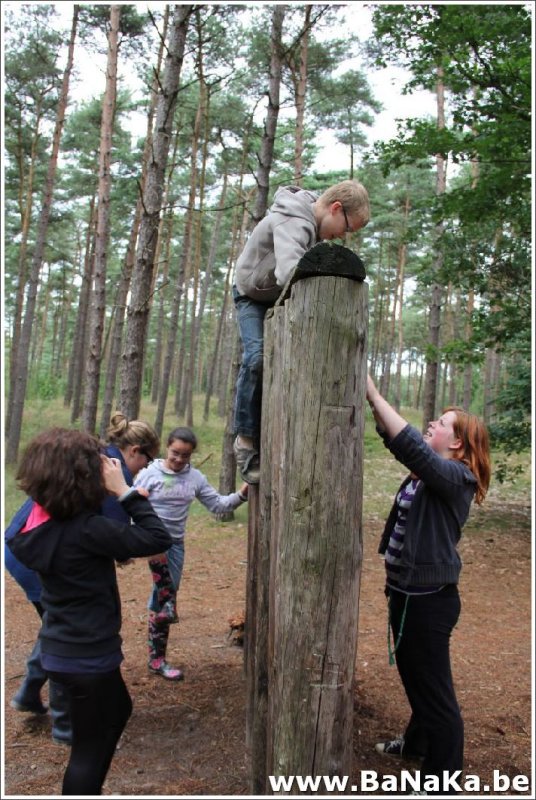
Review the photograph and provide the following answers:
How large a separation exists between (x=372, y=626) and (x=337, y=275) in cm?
524

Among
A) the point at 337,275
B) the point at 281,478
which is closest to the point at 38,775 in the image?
the point at 281,478

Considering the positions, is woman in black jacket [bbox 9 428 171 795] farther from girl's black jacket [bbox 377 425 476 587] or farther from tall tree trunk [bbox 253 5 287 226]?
tall tree trunk [bbox 253 5 287 226]

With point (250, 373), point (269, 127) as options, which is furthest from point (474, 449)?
point (269, 127)

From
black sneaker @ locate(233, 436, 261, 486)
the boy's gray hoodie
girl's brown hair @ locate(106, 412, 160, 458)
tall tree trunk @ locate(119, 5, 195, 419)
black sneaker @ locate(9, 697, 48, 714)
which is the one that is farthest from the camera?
tall tree trunk @ locate(119, 5, 195, 419)

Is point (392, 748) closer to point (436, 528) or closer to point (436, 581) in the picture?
point (436, 581)

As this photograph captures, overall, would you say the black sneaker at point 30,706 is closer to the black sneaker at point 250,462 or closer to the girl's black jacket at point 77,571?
the girl's black jacket at point 77,571

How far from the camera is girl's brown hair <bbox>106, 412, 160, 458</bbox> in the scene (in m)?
3.71

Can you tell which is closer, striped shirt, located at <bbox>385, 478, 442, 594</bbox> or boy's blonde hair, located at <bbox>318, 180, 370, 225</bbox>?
boy's blonde hair, located at <bbox>318, 180, 370, 225</bbox>

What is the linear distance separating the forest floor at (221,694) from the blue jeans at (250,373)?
6.45 feet

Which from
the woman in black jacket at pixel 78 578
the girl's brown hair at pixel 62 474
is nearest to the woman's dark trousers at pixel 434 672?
the woman in black jacket at pixel 78 578

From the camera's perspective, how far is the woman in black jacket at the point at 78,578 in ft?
8.07

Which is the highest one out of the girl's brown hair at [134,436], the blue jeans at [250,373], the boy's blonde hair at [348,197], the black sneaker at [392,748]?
the boy's blonde hair at [348,197]

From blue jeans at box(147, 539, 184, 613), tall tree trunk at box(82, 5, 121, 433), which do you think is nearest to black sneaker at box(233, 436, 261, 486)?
blue jeans at box(147, 539, 184, 613)

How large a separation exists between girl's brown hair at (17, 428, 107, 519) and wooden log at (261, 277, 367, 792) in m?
0.83
